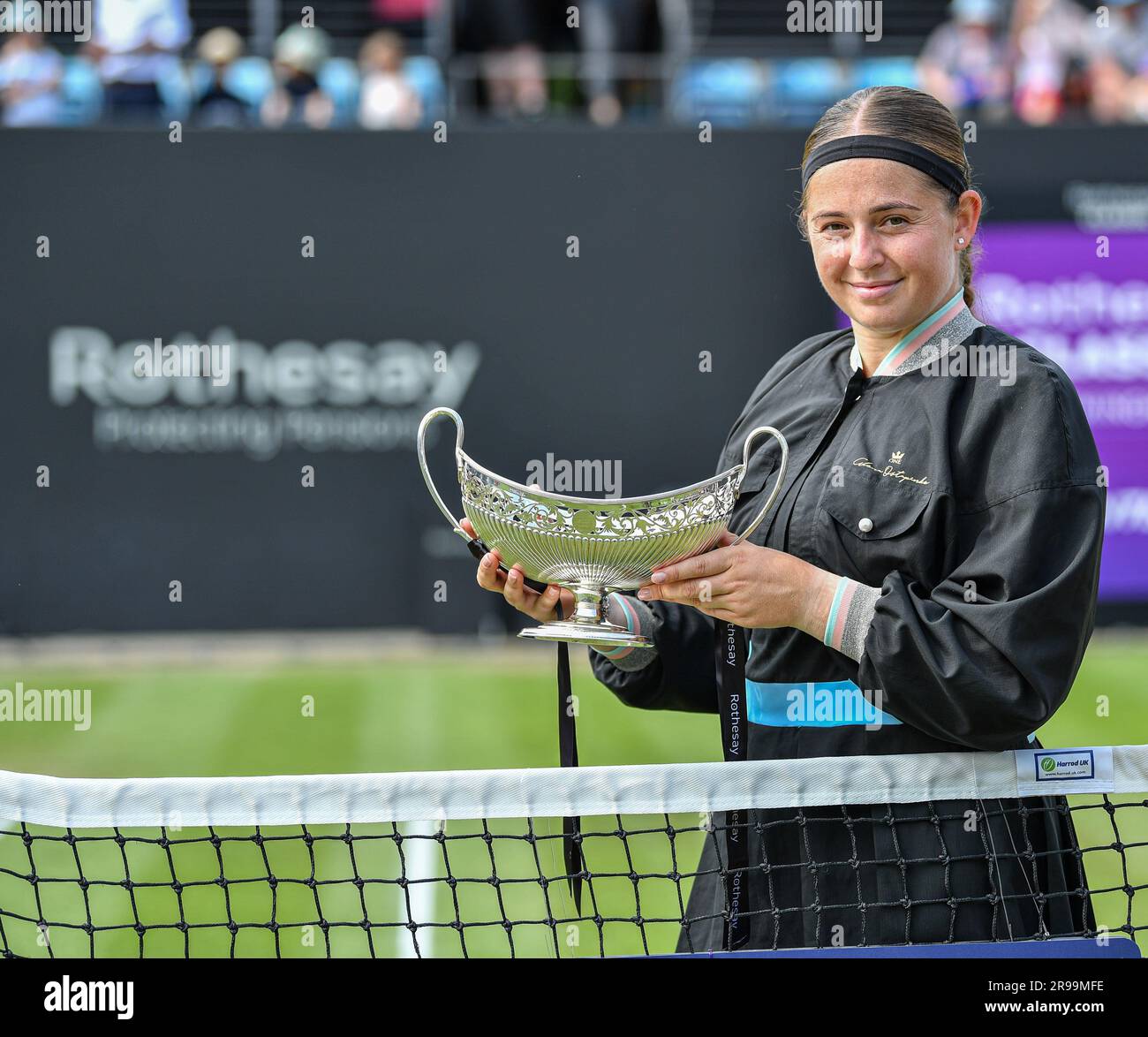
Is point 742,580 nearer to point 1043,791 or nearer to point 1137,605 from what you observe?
point 1043,791

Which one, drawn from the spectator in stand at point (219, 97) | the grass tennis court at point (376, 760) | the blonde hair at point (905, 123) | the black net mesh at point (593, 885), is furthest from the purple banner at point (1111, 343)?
the blonde hair at point (905, 123)

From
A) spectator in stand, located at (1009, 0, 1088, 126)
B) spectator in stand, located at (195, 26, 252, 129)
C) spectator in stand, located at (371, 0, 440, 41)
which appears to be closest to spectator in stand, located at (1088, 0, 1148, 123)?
spectator in stand, located at (1009, 0, 1088, 126)

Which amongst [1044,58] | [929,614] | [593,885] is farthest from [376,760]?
[1044,58]

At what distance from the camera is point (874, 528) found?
2.02 meters

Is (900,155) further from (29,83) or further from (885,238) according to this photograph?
(29,83)

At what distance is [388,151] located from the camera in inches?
377

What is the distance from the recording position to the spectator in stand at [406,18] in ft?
38.1

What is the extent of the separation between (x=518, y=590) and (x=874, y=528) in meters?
0.51

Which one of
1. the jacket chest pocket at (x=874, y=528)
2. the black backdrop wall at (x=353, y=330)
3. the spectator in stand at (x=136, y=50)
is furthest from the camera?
the spectator in stand at (x=136, y=50)

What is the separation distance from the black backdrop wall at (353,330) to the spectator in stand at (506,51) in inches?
31.4

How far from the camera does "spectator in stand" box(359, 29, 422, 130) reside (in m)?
10.1

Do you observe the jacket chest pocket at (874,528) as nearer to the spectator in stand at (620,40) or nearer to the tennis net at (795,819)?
the tennis net at (795,819)
